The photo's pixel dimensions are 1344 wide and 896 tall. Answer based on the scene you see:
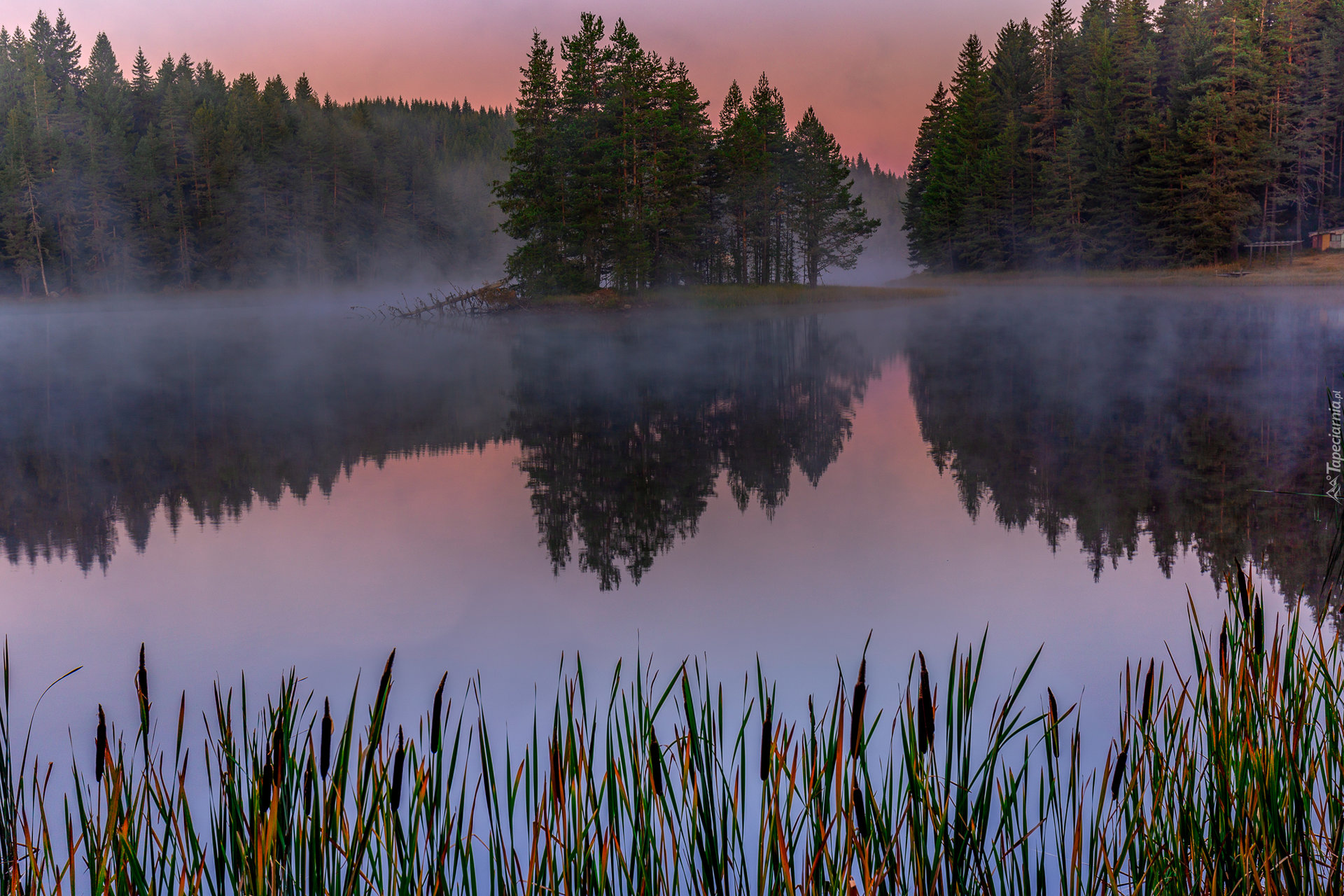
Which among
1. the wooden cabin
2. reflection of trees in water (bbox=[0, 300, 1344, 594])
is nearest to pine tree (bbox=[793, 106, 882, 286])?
the wooden cabin

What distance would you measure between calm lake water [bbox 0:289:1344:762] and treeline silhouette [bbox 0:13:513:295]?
53641mm

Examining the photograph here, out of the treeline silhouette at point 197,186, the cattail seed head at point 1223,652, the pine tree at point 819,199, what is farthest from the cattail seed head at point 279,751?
the treeline silhouette at point 197,186

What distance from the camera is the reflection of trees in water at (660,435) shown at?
10305 mm

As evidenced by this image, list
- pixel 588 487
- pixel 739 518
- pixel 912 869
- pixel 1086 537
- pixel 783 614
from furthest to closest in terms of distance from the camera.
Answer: pixel 588 487
pixel 739 518
pixel 1086 537
pixel 783 614
pixel 912 869

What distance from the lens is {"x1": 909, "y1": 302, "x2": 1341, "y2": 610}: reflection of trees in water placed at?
928 centimetres

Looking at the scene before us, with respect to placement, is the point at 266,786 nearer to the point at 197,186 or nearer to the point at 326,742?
the point at 326,742

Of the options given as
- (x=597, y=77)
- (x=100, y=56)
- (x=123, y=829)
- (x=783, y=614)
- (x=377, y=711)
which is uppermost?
(x=100, y=56)

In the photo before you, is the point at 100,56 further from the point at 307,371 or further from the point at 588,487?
the point at 588,487

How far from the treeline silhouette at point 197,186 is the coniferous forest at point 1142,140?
35418mm

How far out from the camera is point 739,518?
34.3 feet

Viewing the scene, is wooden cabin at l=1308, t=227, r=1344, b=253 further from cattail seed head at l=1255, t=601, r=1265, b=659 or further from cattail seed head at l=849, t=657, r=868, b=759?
cattail seed head at l=849, t=657, r=868, b=759

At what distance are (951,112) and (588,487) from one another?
7558 centimetres

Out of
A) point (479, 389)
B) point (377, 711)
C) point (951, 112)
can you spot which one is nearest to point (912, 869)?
point (377, 711)

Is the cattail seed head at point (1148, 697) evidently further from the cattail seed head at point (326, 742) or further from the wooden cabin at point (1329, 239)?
the wooden cabin at point (1329, 239)
